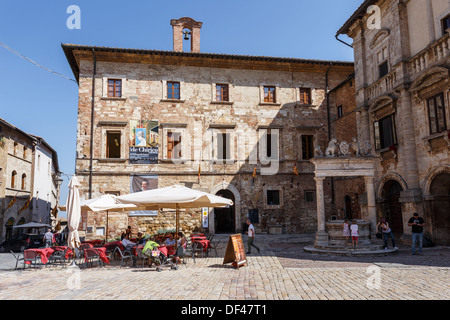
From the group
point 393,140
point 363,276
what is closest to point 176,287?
point 363,276

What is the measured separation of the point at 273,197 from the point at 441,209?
987 cm

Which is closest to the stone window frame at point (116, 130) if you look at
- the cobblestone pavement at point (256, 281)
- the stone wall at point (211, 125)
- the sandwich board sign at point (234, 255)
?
the stone wall at point (211, 125)

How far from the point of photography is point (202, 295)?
6781 millimetres

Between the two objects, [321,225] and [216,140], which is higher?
[216,140]

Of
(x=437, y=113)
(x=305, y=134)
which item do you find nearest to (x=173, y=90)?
(x=305, y=134)

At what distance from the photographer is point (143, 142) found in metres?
21.1

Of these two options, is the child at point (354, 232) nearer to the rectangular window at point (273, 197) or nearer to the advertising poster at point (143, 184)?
the rectangular window at point (273, 197)

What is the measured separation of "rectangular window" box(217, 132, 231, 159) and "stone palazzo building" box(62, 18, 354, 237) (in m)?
0.06

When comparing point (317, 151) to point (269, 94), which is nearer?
point (317, 151)

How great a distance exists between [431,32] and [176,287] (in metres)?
14.3

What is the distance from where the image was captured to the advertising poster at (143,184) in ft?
68.1

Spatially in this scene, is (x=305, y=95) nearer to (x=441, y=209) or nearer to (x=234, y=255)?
(x=441, y=209)

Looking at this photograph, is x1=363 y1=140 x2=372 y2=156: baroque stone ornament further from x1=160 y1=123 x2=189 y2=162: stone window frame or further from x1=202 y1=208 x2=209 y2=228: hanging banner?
x1=160 y1=123 x2=189 y2=162: stone window frame
